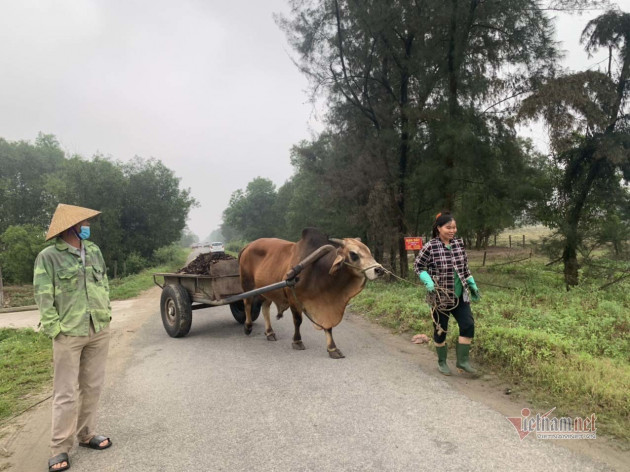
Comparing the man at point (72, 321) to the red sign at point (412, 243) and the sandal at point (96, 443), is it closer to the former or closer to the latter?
the sandal at point (96, 443)

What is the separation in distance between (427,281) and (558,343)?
1.77 metres

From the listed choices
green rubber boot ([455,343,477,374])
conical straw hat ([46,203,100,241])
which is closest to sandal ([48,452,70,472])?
conical straw hat ([46,203,100,241])

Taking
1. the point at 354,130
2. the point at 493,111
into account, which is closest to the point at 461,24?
the point at 493,111

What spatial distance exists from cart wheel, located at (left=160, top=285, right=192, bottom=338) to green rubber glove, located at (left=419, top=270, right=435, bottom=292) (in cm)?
388

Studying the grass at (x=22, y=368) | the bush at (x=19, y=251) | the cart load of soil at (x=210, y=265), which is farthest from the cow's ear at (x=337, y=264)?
the bush at (x=19, y=251)

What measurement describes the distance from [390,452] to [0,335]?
794 cm

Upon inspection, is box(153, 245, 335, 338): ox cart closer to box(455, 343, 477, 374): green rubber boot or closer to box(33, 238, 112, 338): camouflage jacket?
box(33, 238, 112, 338): camouflage jacket

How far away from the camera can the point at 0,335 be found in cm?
739

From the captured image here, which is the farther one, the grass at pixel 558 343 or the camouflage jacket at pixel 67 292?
the grass at pixel 558 343

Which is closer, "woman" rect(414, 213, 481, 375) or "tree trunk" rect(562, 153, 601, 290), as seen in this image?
"woman" rect(414, 213, 481, 375)

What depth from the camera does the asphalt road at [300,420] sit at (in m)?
2.76

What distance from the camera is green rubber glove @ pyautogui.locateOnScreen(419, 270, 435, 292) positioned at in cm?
413

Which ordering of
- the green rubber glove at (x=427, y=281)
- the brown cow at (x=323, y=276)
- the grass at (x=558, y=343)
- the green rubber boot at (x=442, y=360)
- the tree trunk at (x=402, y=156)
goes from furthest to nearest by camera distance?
the tree trunk at (x=402, y=156), the brown cow at (x=323, y=276), the green rubber boot at (x=442, y=360), the green rubber glove at (x=427, y=281), the grass at (x=558, y=343)

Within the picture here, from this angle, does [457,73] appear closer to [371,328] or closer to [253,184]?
[371,328]
